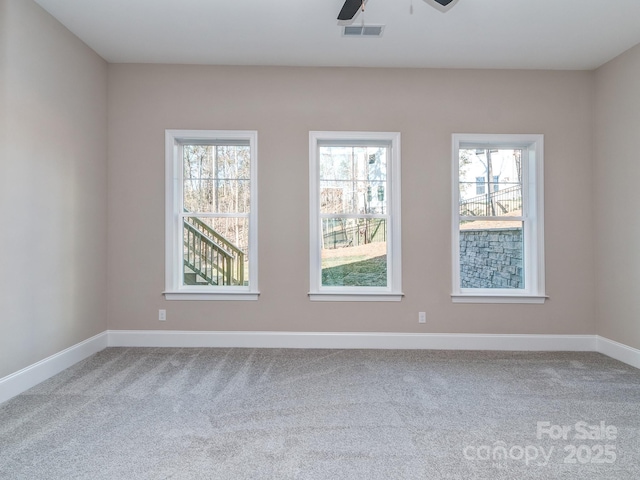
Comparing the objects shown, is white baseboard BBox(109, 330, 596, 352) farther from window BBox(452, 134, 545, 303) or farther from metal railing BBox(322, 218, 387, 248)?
metal railing BBox(322, 218, 387, 248)

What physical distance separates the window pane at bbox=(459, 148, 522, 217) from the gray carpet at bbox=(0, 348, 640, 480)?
1611mm

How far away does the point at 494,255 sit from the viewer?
4180 millimetres

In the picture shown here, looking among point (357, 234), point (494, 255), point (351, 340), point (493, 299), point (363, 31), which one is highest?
point (363, 31)

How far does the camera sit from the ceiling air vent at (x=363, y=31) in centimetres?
325

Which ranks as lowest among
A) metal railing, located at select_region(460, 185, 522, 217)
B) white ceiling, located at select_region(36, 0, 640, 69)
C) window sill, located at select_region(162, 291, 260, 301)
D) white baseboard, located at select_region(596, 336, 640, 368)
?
white baseboard, located at select_region(596, 336, 640, 368)

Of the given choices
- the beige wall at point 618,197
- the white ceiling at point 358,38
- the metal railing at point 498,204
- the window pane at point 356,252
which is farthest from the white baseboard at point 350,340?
the white ceiling at point 358,38

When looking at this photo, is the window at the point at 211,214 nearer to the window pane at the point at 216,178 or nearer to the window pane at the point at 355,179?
the window pane at the point at 216,178

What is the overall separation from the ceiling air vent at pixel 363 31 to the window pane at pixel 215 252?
2.13 metres

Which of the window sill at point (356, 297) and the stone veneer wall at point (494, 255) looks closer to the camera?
the window sill at point (356, 297)

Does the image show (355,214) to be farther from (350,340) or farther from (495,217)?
(495,217)

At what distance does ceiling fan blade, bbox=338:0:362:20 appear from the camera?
7.98 ft

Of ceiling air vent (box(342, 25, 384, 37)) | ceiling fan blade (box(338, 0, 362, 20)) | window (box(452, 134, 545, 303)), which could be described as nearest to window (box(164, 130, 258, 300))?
ceiling air vent (box(342, 25, 384, 37))

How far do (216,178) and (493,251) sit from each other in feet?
10.5

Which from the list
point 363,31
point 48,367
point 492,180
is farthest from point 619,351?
point 48,367
